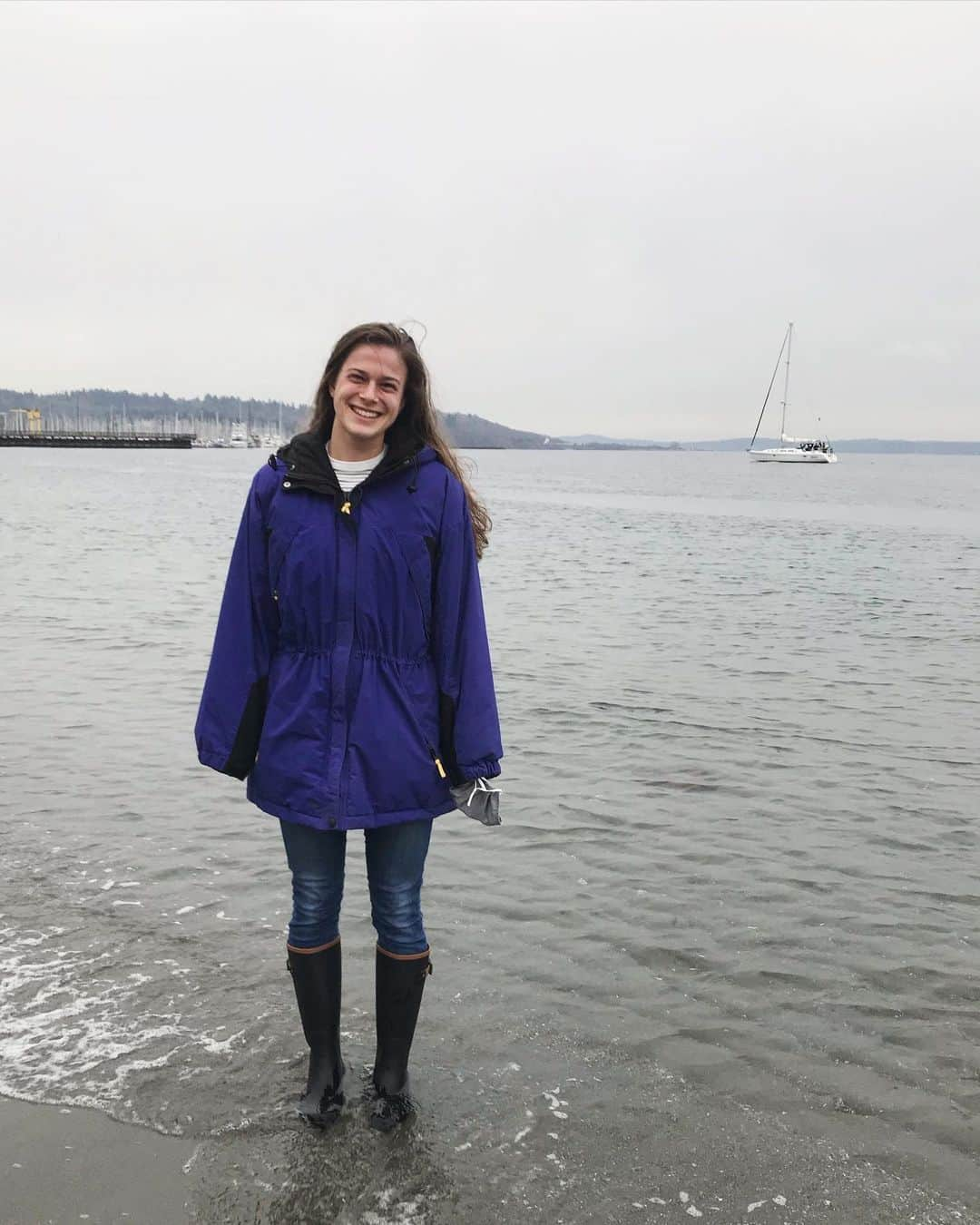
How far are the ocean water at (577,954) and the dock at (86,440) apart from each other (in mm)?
155727

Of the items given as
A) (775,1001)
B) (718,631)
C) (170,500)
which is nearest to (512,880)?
(775,1001)

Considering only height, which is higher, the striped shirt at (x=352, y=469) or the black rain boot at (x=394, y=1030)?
the striped shirt at (x=352, y=469)

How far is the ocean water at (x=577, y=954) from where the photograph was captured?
12.3ft

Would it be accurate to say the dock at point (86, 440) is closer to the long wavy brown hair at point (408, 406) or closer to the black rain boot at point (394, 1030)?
the long wavy brown hair at point (408, 406)

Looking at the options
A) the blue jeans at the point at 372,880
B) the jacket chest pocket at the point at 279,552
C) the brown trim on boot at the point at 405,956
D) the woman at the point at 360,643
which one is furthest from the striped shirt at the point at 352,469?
the brown trim on boot at the point at 405,956

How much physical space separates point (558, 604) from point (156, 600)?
6.77 m

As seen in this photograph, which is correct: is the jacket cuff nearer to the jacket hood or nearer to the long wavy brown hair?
the long wavy brown hair

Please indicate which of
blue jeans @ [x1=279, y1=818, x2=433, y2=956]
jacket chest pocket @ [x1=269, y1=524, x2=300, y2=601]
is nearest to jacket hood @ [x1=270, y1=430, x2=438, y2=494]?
jacket chest pocket @ [x1=269, y1=524, x2=300, y2=601]

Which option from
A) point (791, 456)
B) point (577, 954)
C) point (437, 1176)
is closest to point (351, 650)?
point (437, 1176)

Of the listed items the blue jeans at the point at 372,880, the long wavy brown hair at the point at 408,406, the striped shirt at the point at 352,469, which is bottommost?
the blue jeans at the point at 372,880

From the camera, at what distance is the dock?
156000mm

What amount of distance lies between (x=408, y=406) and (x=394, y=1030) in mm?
2196

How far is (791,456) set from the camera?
5866 inches

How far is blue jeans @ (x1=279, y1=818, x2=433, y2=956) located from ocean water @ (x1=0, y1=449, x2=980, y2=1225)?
68 cm
